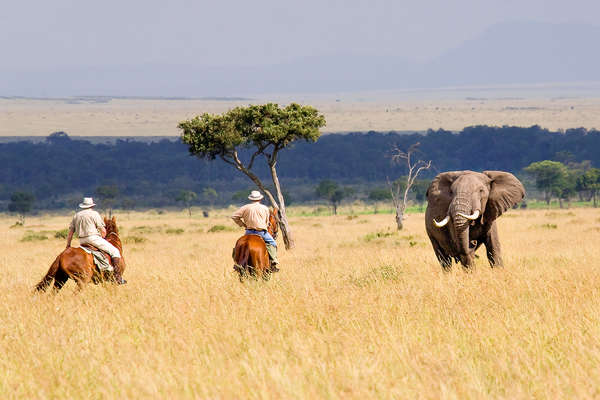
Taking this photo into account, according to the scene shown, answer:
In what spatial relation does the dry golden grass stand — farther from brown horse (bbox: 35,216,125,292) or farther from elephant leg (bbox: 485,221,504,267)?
elephant leg (bbox: 485,221,504,267)

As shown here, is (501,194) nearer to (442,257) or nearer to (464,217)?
(464,217)

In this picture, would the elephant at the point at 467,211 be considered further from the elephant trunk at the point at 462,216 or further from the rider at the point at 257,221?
the rider at the point at 257,221

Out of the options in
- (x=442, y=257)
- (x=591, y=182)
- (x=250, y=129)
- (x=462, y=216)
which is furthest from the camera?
(x=591, y=182)

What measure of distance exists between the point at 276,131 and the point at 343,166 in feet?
448

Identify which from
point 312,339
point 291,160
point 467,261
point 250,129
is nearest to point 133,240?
point 250,129

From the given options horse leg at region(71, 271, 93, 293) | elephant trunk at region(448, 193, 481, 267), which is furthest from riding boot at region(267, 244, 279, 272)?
elephant trunk at region(448, 193, 481, 267)

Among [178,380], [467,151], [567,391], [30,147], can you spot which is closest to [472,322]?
[567,391]

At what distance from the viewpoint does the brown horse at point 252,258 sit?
11.8 meters

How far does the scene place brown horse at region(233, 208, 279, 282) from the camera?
38.8 ft

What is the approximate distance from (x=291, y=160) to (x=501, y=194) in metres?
163

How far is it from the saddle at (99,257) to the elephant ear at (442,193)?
5.76 m

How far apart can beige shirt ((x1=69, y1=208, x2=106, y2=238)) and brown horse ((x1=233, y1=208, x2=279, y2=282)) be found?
2.10 meters

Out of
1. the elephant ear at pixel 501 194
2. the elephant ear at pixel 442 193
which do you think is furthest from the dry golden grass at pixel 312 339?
the elephant ear at pixel 442 193

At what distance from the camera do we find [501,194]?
1346 cm
